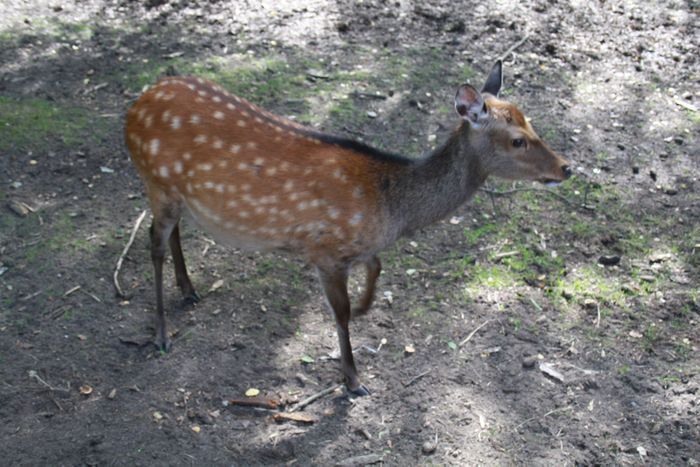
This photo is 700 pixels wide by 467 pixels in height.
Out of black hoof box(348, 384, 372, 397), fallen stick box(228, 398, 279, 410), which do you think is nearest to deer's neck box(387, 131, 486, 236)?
black hoof box(348, 384, 372, 397)

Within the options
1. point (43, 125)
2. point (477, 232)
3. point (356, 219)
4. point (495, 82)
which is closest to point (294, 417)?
point (356, 219)

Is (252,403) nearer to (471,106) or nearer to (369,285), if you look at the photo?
(369,285)

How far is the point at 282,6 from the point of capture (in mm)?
7758

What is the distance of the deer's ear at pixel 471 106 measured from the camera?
13.6ft

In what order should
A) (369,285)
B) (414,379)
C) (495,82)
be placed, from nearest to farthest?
(414,379) < (369,285) < (495,82)

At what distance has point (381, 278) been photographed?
500 centimetres

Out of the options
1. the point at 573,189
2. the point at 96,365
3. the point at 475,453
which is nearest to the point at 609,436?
the point at 475,453

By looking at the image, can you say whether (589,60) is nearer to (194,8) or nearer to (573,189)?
(573,189)

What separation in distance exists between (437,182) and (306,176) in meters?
0.73

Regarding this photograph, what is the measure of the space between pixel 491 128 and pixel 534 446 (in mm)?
1645

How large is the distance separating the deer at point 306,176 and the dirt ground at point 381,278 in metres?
0.38

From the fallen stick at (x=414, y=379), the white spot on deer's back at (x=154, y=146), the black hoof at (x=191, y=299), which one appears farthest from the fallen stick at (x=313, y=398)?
the white spot on deer's back at (x=154, y=146)

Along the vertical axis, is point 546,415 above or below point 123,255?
below

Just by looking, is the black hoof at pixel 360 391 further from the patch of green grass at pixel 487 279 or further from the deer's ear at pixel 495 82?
the deer's ear at pixel 495 82
